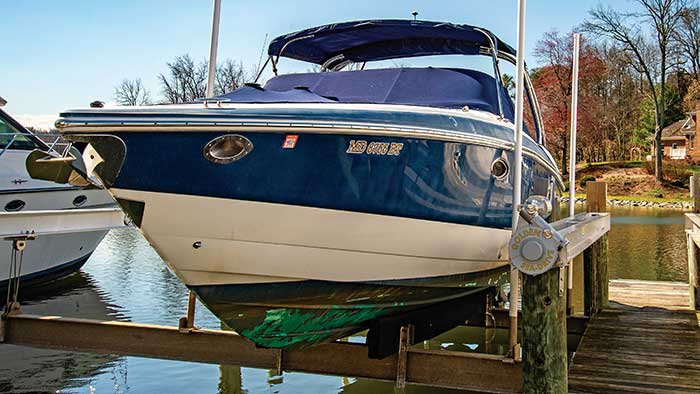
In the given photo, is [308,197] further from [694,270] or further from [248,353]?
[694,270]

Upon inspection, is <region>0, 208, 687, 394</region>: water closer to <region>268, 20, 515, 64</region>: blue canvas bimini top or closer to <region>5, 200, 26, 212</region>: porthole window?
<region>5, 200, 26, 212</region>: porthole window

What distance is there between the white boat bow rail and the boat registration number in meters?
5.23

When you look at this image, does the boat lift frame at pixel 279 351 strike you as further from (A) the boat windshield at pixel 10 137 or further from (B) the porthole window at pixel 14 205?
(A) the boat windshield at pixel 10 137

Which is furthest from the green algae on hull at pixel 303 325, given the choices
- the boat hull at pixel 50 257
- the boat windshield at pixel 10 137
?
the boat windshield at pixel 10 137

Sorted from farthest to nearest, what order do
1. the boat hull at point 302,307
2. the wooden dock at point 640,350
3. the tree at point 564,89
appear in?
the tree at point 564,89
the wooden dock at point 640,350
the boat hull at point 302,307

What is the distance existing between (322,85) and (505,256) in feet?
7.46

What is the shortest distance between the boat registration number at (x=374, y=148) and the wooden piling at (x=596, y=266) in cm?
466

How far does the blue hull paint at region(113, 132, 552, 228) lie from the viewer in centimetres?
452

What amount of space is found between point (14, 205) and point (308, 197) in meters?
7.83

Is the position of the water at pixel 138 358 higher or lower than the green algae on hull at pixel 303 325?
lower

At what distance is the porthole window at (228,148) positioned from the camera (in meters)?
4.56

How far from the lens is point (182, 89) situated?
2137 inches

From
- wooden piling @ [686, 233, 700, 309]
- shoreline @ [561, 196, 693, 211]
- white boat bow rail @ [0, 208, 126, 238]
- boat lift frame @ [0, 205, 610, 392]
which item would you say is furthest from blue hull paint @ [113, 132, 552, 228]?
shoreline @ [561, 196, 693, 211]

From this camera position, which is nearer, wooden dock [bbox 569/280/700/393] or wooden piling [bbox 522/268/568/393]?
wooden piling [bbox 522/268/568/393]
